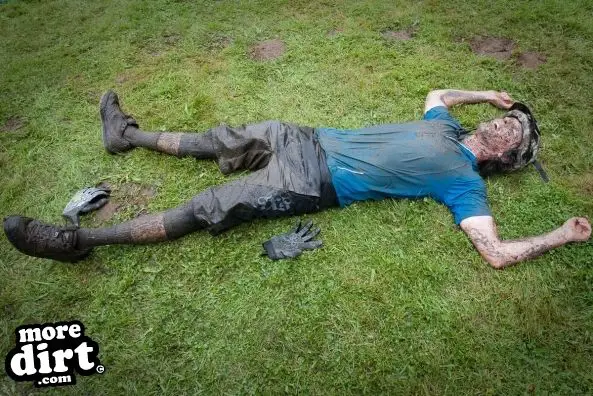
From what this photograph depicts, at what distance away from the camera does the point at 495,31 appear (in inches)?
225

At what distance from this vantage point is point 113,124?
172 inches

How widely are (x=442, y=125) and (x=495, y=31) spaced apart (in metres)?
2.84

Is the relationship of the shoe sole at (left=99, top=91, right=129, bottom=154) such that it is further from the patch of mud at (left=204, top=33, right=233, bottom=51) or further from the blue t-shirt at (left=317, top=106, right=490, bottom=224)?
the blue t-shirt at (left=317, top=106, right=490, bottom=224)

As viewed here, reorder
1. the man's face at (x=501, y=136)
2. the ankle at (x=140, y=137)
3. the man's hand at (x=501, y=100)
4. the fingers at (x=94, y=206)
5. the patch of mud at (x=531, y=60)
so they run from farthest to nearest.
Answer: the patch of mud at (x=531, y=60), the man's hand at (x=501, y=100), the ankle at (x=140, y=137), the fingers at (x=94, y=206), the man's face at (x=501, y=136)

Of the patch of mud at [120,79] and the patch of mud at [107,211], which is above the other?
the patch of mud at [120,79]

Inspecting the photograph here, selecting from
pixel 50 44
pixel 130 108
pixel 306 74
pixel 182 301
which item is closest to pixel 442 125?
pixel 306 74

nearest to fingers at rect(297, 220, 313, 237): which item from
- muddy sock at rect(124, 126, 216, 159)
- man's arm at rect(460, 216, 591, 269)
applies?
muddy sock at rect(124, 126, 216, 159)

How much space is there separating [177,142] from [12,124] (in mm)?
2291

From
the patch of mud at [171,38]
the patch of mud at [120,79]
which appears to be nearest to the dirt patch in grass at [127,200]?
the patch of mud at [120,79]

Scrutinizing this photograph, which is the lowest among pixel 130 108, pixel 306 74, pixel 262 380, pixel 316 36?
pixel 262 380

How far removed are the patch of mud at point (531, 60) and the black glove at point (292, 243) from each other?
12.3 ft

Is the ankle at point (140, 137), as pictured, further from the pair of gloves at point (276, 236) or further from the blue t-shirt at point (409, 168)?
the blue t-shirt at point (409, 168)

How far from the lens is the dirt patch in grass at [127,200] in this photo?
13.0 feet

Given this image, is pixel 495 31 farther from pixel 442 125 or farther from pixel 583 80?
pixel 442 125
